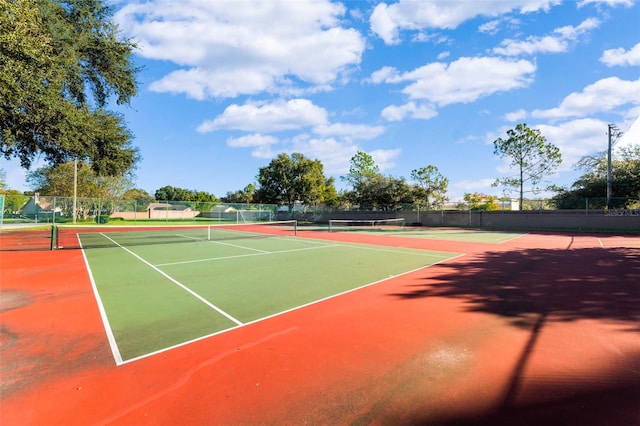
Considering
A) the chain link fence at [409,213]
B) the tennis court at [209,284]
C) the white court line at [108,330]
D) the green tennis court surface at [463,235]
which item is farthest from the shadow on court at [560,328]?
the chain link fence at [409,213]

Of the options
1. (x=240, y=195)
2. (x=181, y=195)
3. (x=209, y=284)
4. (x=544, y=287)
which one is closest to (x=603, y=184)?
(x=544, y=287)

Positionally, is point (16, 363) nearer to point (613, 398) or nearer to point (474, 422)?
point (474, 422)

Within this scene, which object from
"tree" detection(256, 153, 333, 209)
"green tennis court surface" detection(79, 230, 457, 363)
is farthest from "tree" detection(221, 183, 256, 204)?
"green tennis court surface" detection(79, 230, 457, 363)

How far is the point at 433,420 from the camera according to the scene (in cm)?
298

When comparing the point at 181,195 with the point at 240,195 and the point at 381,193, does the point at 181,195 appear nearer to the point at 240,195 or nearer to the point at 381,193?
the point at 240,195

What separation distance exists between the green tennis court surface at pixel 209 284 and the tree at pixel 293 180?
42.1m

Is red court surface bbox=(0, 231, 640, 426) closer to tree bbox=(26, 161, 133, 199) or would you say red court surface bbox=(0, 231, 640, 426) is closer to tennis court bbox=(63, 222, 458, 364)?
tennis court bbox=(63, 222, 458, 364)

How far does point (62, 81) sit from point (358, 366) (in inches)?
751

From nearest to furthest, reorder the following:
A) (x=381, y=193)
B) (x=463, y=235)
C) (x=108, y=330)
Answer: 1. (x=108, y=330)
2. (x=463, y=235)
3. (x=381, y=193)

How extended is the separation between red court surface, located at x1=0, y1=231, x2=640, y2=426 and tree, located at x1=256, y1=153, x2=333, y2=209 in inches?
1966

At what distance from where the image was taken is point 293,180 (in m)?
57.4

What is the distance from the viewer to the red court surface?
3152mm

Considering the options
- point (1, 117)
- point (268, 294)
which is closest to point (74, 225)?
point (1, 117)

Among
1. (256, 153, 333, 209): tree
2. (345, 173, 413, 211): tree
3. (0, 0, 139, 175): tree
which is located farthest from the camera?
(256, 153, 333, 209): tree
